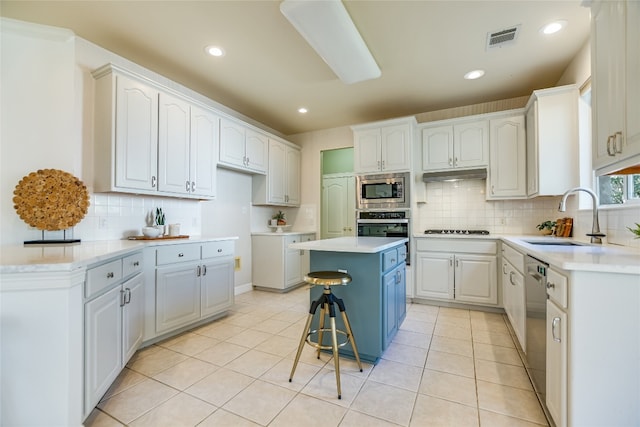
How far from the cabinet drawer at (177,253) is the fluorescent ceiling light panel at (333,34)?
212cm

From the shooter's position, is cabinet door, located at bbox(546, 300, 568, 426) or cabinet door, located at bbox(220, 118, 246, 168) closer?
cabinet door, located at bbox(546, 300, 568, 426)

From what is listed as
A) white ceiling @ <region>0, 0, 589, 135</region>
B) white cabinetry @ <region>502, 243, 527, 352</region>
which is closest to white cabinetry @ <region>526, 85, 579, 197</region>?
white ceiling @ <region>0, 0, 589, 135</region>

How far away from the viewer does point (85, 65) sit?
8.16ft

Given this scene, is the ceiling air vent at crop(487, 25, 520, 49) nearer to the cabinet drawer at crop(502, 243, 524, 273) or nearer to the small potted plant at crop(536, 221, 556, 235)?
the cabinet drawer at crop(502, 243, 524, 273)

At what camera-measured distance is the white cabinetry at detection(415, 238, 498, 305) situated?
10.9 ft

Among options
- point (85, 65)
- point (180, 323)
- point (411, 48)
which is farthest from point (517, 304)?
point (85, 65)

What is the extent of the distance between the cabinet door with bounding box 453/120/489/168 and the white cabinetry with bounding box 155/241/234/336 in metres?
3.10

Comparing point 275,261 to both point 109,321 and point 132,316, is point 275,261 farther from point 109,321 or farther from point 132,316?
point 109,321

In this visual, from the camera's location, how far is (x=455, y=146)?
3.73 meters

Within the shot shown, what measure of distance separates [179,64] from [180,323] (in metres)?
2.56

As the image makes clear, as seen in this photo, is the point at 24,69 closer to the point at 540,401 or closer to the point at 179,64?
the point at 179,64

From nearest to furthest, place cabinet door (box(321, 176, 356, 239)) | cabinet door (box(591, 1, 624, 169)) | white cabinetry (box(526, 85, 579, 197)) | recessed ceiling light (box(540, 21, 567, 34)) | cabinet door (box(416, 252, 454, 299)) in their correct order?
cabinet door (box(591, 1, 624, 169)) → recessed ceiling light (box(540, 21, 567, 34)) → white cabinetry (box(526, 85, 579, 197)) → cabinet door (box(416, 252, 454, 299)) → cabinet door (box(321, 176, 356, 239))

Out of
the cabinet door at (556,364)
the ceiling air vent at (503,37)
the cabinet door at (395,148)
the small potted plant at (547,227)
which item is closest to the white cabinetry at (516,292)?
the cabinet door at (556,364)

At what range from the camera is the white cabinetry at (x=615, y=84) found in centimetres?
132
